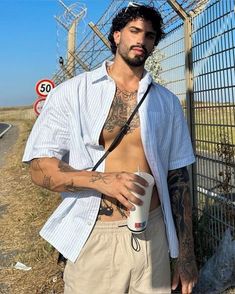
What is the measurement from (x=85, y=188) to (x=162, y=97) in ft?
2.32

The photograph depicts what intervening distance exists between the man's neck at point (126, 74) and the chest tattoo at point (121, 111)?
0.05 metres

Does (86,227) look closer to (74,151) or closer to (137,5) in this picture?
(74,151)

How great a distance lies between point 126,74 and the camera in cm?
265

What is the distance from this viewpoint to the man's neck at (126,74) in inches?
104

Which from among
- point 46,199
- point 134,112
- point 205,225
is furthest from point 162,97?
point 46,199

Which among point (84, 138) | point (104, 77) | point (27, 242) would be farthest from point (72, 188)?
point (27, 242)

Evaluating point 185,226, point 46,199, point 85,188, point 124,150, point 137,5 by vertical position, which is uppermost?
point 137,5

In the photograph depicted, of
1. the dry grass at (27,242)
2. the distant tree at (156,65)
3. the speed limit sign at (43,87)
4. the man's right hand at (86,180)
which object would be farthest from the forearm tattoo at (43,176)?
the speed limit sign at (43,87)

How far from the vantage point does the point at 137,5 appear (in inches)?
108

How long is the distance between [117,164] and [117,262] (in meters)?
0.51

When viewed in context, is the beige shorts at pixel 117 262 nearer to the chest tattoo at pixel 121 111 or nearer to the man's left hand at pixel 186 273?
the man's left hand at pixel 186 273

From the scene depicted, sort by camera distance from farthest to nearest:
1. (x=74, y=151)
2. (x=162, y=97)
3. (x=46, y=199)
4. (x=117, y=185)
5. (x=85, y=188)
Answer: (x=46, y=199), (x=162, y=97), (x=74, y=151), (x=85, y=188), (x=117, y=185)

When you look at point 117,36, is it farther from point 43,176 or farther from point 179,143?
point 43,176

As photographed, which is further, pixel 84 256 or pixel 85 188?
pixel 84 256
